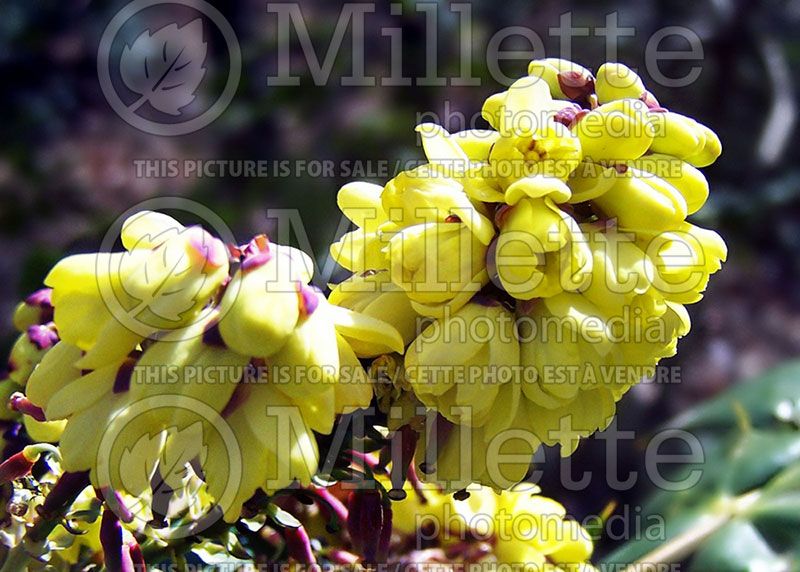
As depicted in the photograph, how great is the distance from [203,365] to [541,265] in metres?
0.17

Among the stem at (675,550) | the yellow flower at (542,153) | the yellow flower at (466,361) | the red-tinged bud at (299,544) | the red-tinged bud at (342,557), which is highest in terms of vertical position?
the yellow flower at (542,153)

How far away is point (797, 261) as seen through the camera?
2480 mm

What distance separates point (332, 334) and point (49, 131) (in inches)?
59.6

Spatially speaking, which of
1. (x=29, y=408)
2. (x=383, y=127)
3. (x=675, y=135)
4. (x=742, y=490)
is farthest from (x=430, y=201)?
(x=383, y=127)

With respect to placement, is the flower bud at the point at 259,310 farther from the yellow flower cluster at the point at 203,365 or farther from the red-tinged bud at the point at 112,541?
the red-tinged bud at the point at 112,541

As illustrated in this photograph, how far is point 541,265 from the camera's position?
0.51 metres

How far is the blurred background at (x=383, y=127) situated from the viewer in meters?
1.79

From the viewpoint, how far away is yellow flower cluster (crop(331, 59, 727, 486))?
19.6 inches

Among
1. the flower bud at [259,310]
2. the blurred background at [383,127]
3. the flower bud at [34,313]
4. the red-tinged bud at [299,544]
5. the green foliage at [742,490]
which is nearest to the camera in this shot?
the flower bud at [259,310]

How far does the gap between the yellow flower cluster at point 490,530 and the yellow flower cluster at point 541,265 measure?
0.58 ft

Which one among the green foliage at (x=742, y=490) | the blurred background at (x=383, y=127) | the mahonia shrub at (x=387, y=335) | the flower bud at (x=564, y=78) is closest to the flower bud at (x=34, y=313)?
the mahonia shrub at (x=387, y=335)

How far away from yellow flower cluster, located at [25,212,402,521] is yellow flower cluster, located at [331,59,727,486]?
4 centimetres

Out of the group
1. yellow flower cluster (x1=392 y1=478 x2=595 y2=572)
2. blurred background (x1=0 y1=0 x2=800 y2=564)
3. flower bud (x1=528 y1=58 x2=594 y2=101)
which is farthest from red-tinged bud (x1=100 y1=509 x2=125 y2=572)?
blurred background (x1=0 y1=0 x2=800 y2=564)

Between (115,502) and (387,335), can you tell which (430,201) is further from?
A: (115,502)
